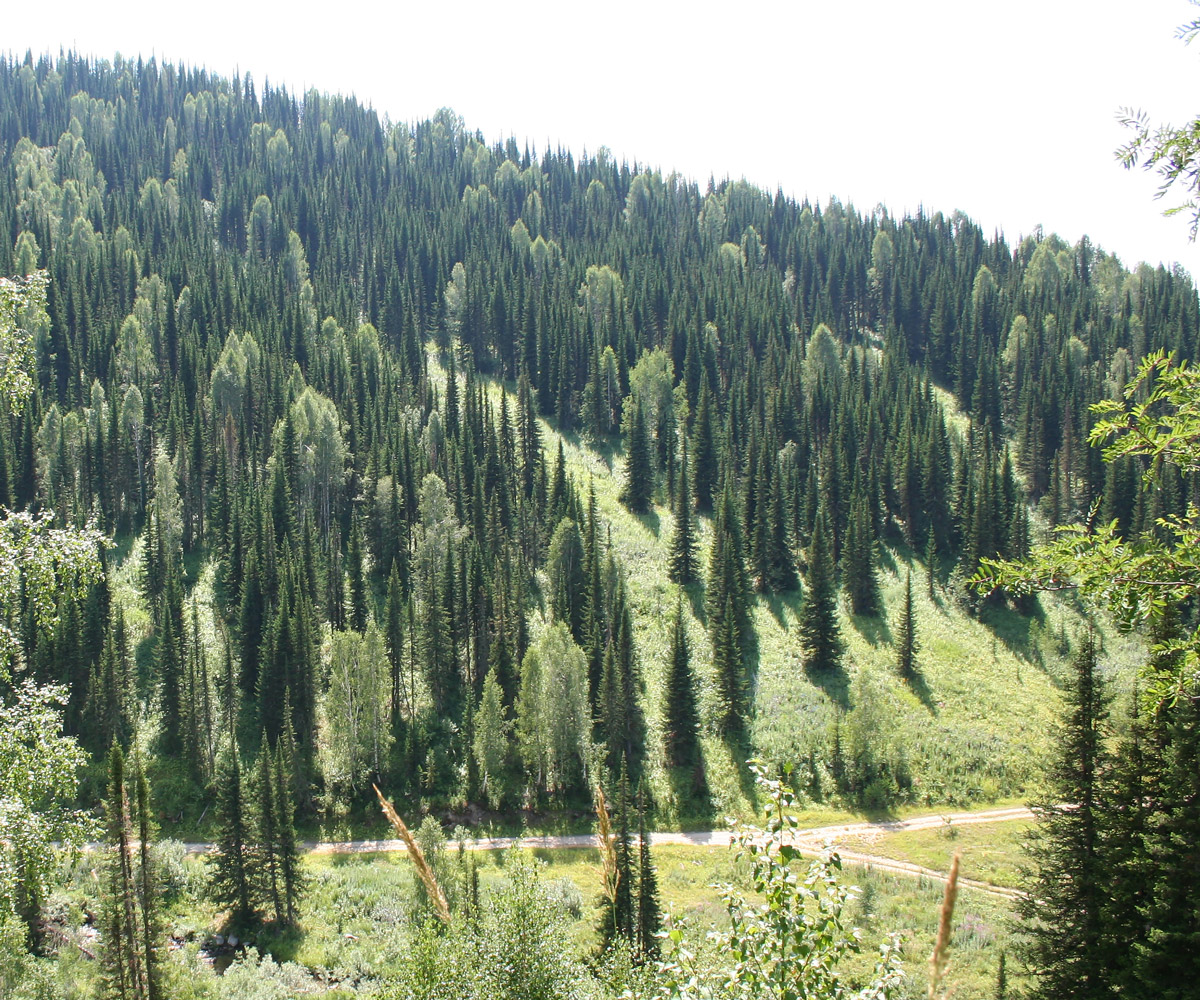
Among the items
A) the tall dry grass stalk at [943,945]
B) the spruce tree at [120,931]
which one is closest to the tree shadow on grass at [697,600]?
the spruce tree at [120,931]

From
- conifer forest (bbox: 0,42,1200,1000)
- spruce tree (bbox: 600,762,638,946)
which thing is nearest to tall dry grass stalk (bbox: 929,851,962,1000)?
conifer forest (bbox: 0,42,1200,1000)

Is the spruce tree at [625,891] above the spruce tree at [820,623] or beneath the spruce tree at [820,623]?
beneath

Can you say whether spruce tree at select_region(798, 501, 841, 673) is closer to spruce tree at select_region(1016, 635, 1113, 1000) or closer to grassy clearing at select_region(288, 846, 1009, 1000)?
grassy clearing at select_region(288, 846, 1009, 1000)

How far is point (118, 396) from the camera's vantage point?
105188mm

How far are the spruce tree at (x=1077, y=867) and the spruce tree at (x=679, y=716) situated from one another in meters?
43.2

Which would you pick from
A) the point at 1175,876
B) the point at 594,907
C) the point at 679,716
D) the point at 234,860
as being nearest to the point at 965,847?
the point at 679,716

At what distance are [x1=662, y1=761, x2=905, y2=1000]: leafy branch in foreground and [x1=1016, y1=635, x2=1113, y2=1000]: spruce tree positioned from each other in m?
18.0

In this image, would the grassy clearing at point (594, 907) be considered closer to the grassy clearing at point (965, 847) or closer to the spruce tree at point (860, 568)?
the grassy clearing at point (965, 847)

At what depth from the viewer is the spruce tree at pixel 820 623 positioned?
3103 inches

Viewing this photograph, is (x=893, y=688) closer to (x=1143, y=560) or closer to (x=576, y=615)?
(x=576, y=615)

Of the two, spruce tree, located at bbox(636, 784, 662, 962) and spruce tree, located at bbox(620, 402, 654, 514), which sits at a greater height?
spruce tree, located at bbox(620, 402, 654, 514)

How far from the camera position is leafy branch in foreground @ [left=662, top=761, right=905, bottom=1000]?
24.4 feet

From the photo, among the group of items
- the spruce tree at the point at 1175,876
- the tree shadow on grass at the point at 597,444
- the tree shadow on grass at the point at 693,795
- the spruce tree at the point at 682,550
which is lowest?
the tree shadow on grass at the point at 693,795

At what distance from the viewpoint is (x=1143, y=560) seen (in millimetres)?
7453
